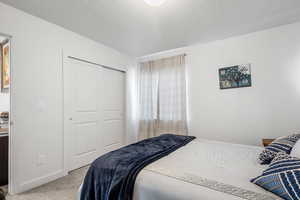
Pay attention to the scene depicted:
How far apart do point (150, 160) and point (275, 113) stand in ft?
8.05

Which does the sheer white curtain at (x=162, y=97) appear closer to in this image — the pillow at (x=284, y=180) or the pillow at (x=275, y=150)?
the pillow at (x=275, y=150)

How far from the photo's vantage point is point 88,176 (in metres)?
1.32

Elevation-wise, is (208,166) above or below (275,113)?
below

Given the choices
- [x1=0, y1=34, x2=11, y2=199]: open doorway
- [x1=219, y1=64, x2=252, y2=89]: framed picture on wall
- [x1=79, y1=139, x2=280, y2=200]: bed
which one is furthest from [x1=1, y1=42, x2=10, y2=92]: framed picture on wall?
[x1=219, y1=64, x2=252, y2=89]: framed picture on wall

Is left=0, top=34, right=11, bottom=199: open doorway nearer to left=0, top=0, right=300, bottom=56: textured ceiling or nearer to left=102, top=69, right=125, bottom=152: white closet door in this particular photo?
left=0, top=0, right=300, bottom=56: textured ceiling

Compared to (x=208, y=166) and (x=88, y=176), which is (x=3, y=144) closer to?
(x=88, y=176)

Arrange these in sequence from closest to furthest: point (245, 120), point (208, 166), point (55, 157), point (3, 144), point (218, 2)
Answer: point (208, 166) < point (218, 2) < point (3, 144) < point (55, 157) < point (245, 120)

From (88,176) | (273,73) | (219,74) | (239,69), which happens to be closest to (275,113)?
(273,73)

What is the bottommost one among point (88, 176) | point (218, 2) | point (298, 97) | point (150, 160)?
point (88, 176)

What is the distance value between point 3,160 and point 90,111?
1.40 metres

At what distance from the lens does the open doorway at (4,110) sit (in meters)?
2.11

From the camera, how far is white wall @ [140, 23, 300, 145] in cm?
245

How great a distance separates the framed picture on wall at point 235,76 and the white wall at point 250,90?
0.27ft

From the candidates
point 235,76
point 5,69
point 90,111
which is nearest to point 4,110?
point 5,69
